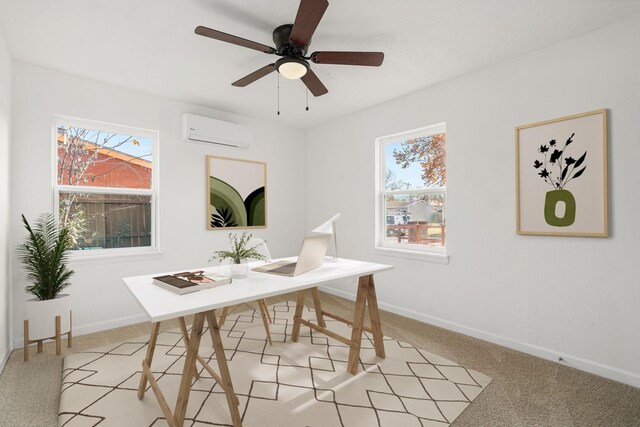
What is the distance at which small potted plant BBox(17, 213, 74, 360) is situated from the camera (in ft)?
8.39

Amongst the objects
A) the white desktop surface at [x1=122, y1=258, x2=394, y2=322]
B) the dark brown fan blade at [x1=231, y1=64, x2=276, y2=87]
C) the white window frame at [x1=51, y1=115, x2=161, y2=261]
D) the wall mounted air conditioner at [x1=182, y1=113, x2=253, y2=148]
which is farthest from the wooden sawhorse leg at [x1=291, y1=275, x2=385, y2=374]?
the wall mounted air conditioner at [x1=182, y1=113, x2=253, y2=148]

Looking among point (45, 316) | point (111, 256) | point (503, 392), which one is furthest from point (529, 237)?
point (45, 316)

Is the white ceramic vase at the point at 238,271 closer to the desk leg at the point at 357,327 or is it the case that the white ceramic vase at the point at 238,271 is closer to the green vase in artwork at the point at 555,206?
the desk leg at the point at 357,327

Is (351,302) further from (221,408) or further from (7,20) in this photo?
(7,20)

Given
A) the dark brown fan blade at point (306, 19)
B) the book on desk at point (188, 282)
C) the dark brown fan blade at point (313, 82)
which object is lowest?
the book on desk at point (188, 282)

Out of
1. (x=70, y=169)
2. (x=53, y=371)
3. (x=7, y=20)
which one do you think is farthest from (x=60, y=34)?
(x=53, y=371)

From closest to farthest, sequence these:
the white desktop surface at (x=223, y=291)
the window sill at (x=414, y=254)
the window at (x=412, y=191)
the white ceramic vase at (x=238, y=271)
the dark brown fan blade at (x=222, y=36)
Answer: the white desktop surface at (x=223, y=291)
the dark brown fan blade at (x=222, y=36)
the white ceramic vase at (x=238, y=271)
the window sill at (x=414, y=254)
the window at (x=412, y=191)

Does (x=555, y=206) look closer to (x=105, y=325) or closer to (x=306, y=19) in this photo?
(x=306, y=19)

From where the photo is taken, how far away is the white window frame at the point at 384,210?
332 centimetres

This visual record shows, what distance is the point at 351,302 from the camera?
4.09 m

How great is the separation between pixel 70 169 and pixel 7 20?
1.34 m

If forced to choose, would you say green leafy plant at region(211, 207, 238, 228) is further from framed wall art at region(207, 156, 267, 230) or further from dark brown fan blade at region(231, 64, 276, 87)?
dark brown fan blade at region(231, 64, 276, 87)

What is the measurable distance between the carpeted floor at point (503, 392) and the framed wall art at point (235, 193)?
5.75ft

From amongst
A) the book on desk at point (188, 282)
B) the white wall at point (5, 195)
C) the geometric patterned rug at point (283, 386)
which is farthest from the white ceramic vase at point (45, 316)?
the book on desk at point (188, 282)
